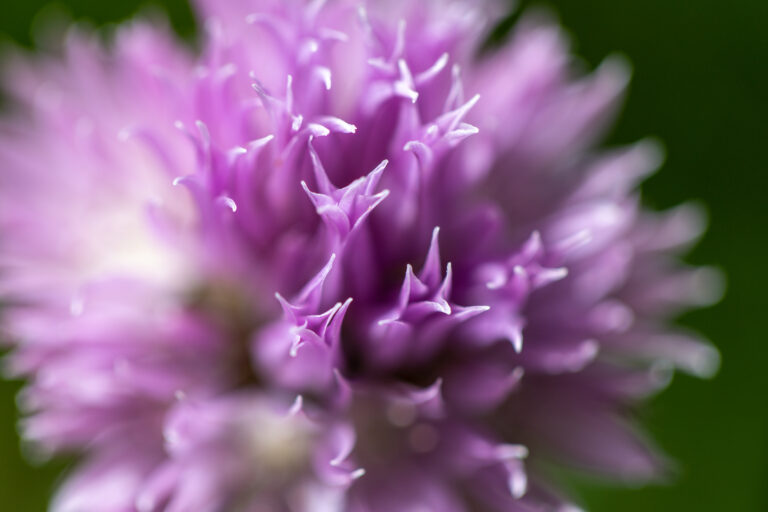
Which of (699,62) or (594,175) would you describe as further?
(699,62)

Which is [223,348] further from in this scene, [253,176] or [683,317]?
[683,317]

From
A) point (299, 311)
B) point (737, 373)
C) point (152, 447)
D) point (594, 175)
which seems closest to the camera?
point (299, 311)

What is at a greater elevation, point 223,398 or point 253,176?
point 253,176

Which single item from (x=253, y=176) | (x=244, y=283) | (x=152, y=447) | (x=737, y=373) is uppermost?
(x=253, y=176)

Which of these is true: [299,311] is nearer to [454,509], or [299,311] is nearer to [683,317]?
[454,509]

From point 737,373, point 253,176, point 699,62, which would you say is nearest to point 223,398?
point 253,176

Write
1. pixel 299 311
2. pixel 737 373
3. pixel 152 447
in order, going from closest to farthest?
pixel 299 311 < pixel 152 447 < pixel 737 373
